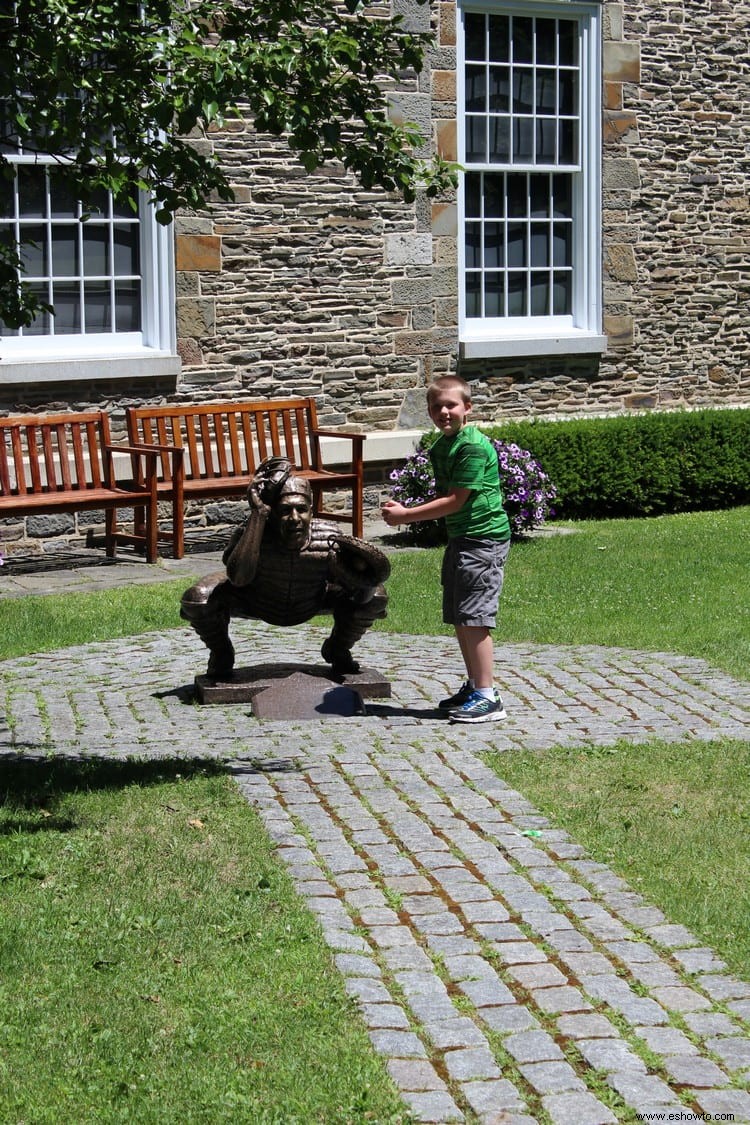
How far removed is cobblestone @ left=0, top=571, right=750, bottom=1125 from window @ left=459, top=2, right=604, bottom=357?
6.76m

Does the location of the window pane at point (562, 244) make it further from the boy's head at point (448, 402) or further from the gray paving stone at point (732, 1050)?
the gray paving stone at point (732, 1050)

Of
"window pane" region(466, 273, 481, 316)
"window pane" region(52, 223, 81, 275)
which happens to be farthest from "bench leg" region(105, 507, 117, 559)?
"window pane" region(466, 273, 481, 316)

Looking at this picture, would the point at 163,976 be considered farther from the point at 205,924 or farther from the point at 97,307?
the point at 97,307

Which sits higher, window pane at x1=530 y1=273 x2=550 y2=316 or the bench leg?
window pane at x1=530 y1=273 x2=550 y2=316

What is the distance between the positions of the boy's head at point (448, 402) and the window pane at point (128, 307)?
643 centimetres

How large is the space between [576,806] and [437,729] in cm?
134

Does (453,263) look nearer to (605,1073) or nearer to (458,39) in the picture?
(458,39)

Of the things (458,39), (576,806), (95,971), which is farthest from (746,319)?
(95,971)

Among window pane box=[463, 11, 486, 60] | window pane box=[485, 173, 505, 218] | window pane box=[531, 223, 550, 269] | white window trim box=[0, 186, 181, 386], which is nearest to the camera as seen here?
white window trim box=[0, 186, 181, 386]

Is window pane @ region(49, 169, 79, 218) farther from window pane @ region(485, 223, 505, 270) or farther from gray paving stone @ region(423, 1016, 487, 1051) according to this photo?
gray paving stone @ region(423, 1016, 487, 1051)

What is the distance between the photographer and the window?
14.9m

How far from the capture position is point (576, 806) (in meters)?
6.09

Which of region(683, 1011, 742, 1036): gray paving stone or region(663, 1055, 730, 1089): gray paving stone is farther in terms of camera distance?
region(683, 1011, 742, 1036): gray paving stone

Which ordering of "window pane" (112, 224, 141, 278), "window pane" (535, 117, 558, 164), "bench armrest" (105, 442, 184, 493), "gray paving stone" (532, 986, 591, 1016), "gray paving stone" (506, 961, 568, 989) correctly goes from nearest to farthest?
"gray paving stone" (532, 986, 591, 1016) → "gray paving stone" (506, 961, 568, 989) → "bench armrest" (105, 442, 184, 493) → "window pane" (112, 224, 141, 278) → "window pane" (535, 117, 558, 164)
